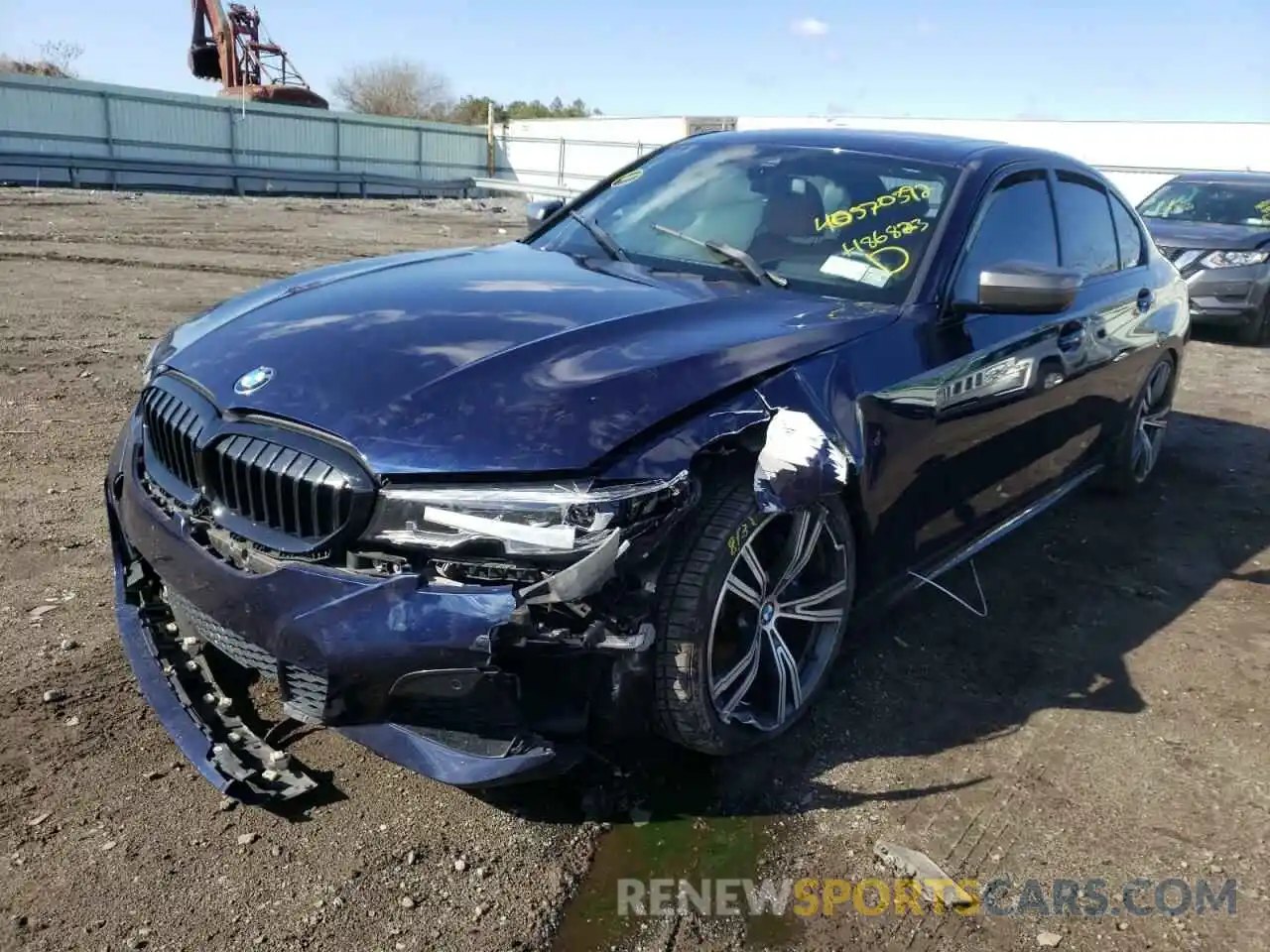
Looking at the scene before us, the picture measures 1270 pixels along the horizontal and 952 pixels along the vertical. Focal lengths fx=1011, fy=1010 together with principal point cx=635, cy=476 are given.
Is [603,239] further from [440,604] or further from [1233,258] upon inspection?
[1233,258]

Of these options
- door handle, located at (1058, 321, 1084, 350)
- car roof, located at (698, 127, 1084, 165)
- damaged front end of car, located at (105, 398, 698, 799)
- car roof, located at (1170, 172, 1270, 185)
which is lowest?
damaged front end of car, located at (105, 398, 698, 799)

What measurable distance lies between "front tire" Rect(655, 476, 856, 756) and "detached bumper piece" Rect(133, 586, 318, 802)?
952 mm

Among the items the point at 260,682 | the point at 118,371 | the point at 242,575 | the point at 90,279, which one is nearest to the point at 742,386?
the point at 242,575

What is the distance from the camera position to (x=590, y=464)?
2.20 meters

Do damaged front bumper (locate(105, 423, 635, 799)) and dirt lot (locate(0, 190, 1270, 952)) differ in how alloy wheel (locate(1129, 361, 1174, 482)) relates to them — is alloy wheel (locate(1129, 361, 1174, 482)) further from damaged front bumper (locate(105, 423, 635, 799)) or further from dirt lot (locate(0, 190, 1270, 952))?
damaged front bumper (locate(105, 423, 635, 799))

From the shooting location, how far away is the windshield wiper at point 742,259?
330 centimetres

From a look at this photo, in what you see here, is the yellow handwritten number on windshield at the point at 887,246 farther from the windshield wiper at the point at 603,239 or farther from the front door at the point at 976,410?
the windshield wiper at the point at 603,239

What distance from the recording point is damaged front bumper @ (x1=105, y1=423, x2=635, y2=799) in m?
2.11

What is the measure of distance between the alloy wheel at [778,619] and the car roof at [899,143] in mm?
1697

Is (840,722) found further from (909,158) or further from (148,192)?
(148,192)

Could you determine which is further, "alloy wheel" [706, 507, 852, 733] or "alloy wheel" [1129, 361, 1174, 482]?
"alloy wheel" [1129, 361, 1174, 482]

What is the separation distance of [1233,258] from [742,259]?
354 inches

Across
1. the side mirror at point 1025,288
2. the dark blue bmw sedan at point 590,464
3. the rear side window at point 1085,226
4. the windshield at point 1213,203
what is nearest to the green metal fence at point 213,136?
the windshield at point 1213,203

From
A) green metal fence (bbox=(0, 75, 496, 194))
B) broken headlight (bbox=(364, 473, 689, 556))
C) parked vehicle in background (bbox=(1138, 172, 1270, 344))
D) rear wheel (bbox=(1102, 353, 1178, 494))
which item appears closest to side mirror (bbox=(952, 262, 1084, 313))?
broken headlight (bbox=(364, 473, 689, 556))
